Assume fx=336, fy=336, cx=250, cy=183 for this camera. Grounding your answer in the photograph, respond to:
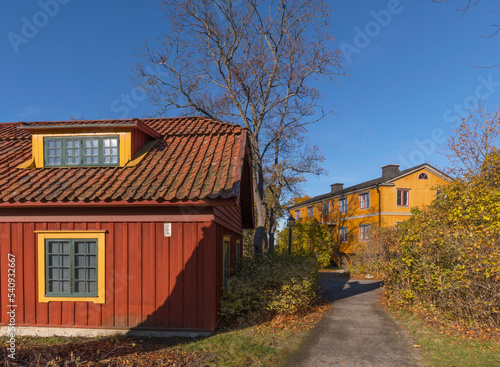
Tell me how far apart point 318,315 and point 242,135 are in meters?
6.03

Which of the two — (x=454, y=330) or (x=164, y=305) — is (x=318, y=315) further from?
(x=164, y=305)

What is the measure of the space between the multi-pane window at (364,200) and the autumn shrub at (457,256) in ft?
64.5

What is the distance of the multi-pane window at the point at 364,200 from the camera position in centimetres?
3008

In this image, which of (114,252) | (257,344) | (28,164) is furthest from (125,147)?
(257,344)

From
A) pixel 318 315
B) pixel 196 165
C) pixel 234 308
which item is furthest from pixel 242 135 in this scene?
pixel 318 315

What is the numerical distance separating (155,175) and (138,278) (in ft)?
8.44

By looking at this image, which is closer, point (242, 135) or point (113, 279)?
point (113, 279)

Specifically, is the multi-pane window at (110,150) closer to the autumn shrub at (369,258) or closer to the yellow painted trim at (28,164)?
the yellow painted trim at (28,164)

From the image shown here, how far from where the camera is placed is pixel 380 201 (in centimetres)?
2848

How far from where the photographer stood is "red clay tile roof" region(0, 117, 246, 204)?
7688 mm

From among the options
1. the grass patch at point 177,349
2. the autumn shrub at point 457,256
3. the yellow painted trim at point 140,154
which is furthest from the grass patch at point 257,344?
the yellow painted trim at point 140,154

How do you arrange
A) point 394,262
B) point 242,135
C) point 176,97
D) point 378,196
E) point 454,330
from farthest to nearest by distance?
point 378,196 < point 176,97 < point 394,262 < point 242,135 < point 454,330

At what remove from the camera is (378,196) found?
2859 centimetres

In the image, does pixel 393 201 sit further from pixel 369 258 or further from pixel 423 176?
pixel 369 258
